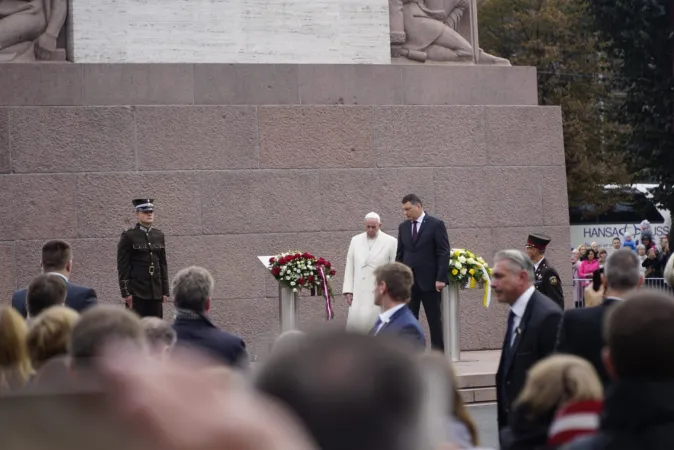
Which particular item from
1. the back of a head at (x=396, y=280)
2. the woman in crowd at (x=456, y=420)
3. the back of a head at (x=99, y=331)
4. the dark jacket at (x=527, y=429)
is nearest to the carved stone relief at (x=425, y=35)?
the back of a head at (x=396, y=280)

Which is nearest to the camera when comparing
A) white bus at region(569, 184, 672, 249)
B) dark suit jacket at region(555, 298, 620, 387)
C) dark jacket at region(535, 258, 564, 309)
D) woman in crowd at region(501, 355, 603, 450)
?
woman in crowd at region(501, 355, 603, 450)

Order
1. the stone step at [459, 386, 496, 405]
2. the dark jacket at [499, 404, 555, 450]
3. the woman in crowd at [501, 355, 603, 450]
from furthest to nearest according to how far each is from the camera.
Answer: the stone step at [459, 386, 496, 405] → the dark jacket at [499, 404, 555, 450] → the woman in crowd at [501, 355, 603, 450]

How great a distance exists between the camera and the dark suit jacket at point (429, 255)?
13.3 m

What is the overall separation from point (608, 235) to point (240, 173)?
26519mm

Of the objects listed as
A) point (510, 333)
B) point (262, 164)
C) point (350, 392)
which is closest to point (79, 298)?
point (510, 333)

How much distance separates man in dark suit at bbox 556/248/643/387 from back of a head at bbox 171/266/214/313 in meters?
1.85

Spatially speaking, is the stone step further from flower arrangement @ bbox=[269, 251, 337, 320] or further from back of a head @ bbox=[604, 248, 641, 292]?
back of a head @ bbox=[604, 248, 641, 292]

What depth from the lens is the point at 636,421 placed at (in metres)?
3.29

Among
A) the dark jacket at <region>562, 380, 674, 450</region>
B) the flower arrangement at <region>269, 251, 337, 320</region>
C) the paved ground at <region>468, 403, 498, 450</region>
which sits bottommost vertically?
the paved ground at <region>468, 403, 498, 450</region>

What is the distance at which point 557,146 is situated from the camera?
53.7ft

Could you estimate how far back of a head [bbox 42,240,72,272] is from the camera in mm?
8672

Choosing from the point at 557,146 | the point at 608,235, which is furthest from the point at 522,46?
the point at 557,146

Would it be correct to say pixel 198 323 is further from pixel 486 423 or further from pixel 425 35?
pixel 425 35

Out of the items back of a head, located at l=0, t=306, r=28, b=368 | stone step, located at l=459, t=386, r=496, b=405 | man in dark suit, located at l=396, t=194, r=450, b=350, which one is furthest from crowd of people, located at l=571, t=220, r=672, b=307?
back of a head, located at l=0, t=306, r=28, b=368
